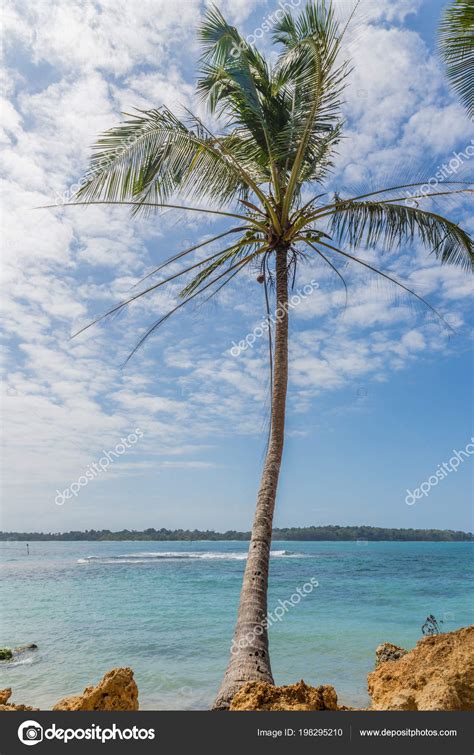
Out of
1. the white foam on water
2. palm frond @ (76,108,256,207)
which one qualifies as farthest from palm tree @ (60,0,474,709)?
the white foam on water

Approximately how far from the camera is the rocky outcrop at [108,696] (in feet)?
14.2

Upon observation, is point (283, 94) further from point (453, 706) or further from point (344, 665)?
point (344, 665)

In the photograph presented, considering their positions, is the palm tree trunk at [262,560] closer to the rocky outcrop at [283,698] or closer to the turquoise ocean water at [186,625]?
the rocky outcrop at [283,698]

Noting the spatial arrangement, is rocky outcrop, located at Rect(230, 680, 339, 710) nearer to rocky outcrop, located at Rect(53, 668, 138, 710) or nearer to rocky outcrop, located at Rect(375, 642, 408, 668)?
rocky outcrop, located at Rect(53, 668, 138, 710)

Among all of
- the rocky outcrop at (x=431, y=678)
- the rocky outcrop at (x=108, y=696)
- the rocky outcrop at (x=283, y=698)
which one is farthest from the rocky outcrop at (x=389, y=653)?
the rocky outcrop at (x=108, y=696)

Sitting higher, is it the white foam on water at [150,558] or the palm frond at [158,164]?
the palm frond at [158,164]

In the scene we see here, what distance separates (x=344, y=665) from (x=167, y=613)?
462 inches

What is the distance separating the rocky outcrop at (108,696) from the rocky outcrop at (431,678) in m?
2.11

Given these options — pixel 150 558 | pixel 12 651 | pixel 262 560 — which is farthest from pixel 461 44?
pixel 150 558

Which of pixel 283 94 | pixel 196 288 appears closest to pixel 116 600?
pixel 196 288

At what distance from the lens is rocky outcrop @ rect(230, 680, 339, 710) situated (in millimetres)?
4344

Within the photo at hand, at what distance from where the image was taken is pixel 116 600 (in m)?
27.3

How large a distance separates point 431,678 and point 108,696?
2680mm

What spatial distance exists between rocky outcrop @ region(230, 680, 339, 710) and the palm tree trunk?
871 millimetres
